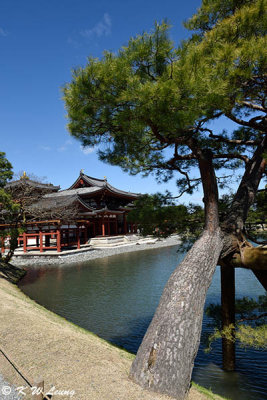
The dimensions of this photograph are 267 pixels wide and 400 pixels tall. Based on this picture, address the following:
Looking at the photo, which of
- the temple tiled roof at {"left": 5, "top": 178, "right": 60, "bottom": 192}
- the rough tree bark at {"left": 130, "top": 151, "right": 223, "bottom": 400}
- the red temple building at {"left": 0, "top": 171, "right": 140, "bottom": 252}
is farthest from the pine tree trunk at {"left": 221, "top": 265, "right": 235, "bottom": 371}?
the temple tiled roof at {"left": 5, "top": 178, "right": 60, "bottom": 192}

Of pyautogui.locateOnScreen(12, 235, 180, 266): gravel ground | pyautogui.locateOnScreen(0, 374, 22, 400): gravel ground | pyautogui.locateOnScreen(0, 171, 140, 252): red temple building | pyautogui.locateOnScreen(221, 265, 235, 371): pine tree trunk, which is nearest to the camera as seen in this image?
pyautogui.locateOnScreen(0, 374, 22, 400): gravel ground

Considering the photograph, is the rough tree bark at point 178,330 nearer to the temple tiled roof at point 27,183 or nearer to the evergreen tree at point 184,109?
the evergreen tree at point 184,109

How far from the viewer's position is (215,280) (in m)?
11.2

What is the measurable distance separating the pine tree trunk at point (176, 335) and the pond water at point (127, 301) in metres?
2.00

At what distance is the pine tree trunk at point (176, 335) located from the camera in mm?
2859

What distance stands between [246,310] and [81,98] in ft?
15.6

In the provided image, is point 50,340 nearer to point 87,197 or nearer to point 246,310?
point 246,310

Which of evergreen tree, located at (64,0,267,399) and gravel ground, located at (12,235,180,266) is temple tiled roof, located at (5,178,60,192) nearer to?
gravel ground, located at (12,235,180,266)

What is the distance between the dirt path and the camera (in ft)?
9.16

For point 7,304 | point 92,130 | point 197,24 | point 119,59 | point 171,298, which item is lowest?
point 7,304

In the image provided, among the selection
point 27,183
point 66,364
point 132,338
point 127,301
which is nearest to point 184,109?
point 66,364

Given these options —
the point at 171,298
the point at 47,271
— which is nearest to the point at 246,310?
the point at 171,298

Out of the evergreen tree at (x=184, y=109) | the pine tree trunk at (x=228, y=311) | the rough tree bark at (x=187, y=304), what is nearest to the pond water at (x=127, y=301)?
the pine tree trunk at (x=228, y=311)

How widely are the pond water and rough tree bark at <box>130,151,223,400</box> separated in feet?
6.54
